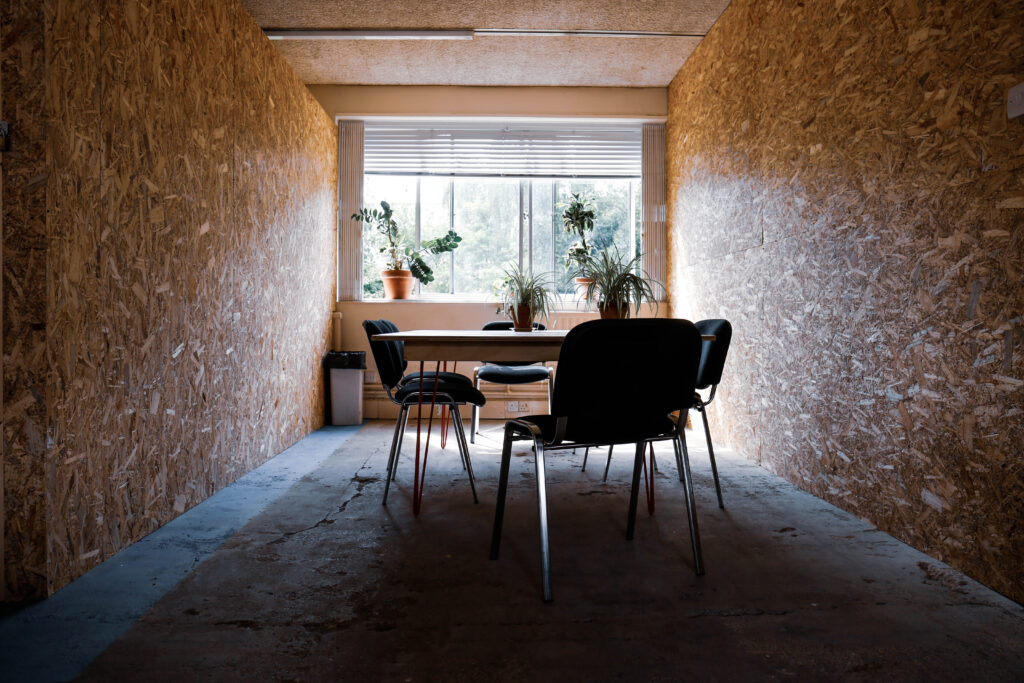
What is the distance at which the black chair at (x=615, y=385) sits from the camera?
1670 mm

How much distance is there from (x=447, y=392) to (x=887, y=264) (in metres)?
1.85

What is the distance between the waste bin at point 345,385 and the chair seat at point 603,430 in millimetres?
3343

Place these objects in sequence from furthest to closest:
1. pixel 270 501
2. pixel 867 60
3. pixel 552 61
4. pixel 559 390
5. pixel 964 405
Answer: pixel 552 61, pixel 270 501, pixel 867 60, pixel 964 405, pixel 559 390

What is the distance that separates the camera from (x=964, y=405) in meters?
1.93

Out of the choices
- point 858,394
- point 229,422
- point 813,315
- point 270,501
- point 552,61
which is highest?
point 552,61

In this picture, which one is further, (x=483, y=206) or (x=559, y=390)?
(x=483, y=206)

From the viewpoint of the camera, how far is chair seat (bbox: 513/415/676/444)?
1.76m

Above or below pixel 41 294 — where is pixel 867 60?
above

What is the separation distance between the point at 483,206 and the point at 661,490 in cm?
345

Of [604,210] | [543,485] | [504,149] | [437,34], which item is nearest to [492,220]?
[504,149]

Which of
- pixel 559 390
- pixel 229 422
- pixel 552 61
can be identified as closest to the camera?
pixel 559 390

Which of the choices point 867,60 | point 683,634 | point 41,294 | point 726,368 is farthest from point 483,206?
point 683,634

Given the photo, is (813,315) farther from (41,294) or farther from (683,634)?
(41,294)

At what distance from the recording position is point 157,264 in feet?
7.89
